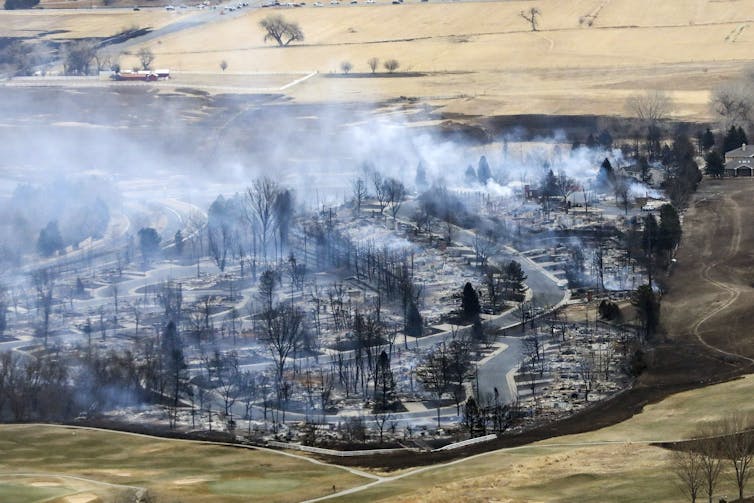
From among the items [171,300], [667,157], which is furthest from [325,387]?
[667,157]

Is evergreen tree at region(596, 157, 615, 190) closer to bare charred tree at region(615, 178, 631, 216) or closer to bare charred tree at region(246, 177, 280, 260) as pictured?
bare charred tree at region(615, 178, 631, 216)

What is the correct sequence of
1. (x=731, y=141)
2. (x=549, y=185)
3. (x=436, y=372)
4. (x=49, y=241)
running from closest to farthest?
(x=436, y=372) < (x=49, y=241) < (x=549, y=185) < (x=731, y=141)

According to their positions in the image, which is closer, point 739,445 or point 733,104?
point 739,445

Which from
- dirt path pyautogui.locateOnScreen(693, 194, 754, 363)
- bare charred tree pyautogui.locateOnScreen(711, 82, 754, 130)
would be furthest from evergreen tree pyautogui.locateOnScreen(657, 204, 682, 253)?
bare charred tree pyautogui.locateOnScreen(711, 82, 754, 130)

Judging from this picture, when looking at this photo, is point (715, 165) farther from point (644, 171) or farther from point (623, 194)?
point (623, 194)

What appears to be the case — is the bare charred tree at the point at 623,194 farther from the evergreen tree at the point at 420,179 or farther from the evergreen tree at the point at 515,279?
the evergreen tree at the point at 515,279

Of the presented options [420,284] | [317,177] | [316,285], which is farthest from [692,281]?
[317,177]
